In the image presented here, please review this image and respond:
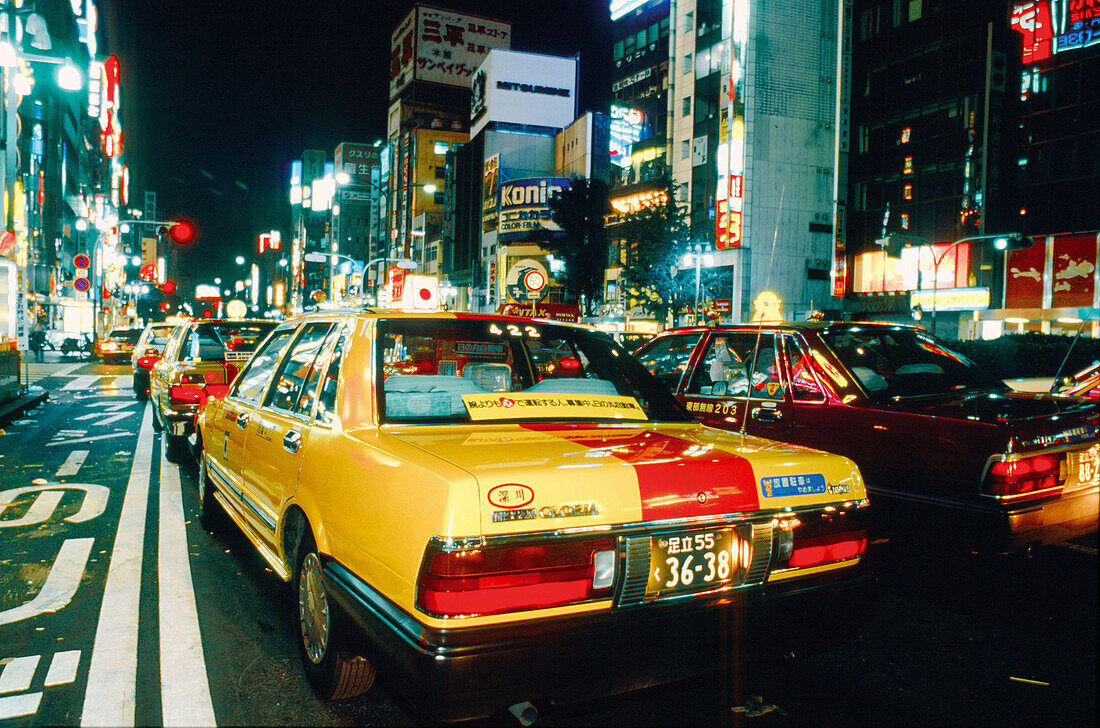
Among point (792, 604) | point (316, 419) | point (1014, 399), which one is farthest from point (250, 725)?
point (1014, 399)

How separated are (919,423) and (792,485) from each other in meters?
1.97

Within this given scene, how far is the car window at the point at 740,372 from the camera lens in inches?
208

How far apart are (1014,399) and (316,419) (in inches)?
157

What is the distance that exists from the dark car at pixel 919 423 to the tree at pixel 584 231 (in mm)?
38316

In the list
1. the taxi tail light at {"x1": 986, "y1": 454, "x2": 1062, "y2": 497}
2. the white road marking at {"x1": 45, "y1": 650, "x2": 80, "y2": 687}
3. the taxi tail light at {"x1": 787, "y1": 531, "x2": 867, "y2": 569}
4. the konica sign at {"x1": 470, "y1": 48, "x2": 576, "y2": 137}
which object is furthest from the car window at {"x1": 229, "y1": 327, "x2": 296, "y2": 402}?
the konica sign at {"x1": 470, "y1": 48, "x2": 576, "y2": 137}

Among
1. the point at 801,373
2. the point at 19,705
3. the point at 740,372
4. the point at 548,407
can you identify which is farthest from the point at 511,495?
the point at 740,372

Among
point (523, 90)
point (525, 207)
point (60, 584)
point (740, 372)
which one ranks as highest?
point (523, 90)

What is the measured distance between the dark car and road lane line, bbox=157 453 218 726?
2812 millimetres

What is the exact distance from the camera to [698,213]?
147ft

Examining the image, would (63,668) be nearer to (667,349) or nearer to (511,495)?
(511,495)

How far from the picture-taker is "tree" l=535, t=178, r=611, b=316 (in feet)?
143

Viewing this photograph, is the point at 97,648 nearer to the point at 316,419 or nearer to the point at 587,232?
the point at 316,419

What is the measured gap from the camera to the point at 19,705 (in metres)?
2.88

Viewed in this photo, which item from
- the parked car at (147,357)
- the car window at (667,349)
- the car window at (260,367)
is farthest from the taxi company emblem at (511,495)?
the parked car at (147,357)
